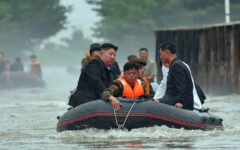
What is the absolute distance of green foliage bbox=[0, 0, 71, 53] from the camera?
240 ft

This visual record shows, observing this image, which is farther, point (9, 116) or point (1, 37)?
point (1, 37)

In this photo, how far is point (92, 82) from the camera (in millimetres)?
13516

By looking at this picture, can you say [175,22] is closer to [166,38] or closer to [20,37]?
[20,37]

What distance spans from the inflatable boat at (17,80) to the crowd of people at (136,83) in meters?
27.5

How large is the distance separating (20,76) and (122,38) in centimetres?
4251

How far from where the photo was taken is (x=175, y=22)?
78.1 m

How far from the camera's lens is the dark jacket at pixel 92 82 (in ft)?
44.2

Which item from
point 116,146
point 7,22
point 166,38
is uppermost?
point 7,22

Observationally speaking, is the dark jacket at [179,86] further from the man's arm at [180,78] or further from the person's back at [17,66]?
the person's back at [17,66]

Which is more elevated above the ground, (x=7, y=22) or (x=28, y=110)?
(x=7, y=22)

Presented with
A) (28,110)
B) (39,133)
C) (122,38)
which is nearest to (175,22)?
(122,38)

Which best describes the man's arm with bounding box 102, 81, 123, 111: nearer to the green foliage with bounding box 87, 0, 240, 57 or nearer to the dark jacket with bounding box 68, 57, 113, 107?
the dark jacket with bounding box 68, 57, 113, 107

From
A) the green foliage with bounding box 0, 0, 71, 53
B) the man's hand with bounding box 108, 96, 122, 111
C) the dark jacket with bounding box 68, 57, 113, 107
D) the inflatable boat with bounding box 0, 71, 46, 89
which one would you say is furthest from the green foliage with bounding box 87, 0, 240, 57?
the man's hand with bounding box 108, 96, 122, 111

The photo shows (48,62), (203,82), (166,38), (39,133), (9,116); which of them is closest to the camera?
(39,133)
